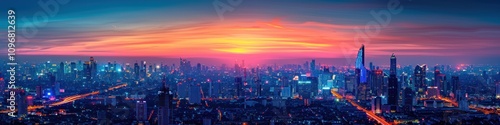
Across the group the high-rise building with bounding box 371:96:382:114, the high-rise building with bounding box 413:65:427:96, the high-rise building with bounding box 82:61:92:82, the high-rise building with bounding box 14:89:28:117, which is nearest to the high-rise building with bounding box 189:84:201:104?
the high-rise building with bounding box 371:96:382:114

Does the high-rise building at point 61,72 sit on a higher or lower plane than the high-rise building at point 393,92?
higher

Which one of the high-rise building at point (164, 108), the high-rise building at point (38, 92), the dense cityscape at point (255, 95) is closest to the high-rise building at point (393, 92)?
the dense cityscape at point (255, 95)

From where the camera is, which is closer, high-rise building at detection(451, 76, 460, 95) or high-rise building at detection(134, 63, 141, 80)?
high-rise building at detection(451, 76, 460, 95)

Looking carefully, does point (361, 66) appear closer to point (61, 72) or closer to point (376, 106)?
point (376, 106)

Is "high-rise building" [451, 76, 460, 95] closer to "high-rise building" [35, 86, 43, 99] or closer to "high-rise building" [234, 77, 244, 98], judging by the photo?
"high-rise building" [234, 77, 244, 98]

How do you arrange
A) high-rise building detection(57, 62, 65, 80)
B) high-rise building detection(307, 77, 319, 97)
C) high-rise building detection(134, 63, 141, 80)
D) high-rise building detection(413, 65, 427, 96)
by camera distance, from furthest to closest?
high-rise building detection(134, 63, 141, 80) → high-rise building detection(57, 62, 65, 80) → high-rise building detection(307, 77, 319, 97) → high-rise building detection(413, 65, 427, 96)

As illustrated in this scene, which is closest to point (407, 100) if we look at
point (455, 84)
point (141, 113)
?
point (455, 84)

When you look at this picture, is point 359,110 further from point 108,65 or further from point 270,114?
point 108,65

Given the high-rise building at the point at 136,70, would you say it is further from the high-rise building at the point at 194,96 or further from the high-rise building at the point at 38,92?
the high-rise building at the point at 38,92

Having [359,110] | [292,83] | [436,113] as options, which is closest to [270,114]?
[359,110]
